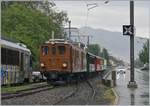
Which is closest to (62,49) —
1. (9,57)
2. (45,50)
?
(45,50)

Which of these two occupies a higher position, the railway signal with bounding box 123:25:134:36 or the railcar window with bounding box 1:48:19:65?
the railway signal with bounding box 123:25:134:36

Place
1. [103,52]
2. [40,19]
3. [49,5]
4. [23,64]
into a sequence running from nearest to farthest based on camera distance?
[23,64], [40,19], [49,5], [103,52]

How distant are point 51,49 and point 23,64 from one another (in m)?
2.67

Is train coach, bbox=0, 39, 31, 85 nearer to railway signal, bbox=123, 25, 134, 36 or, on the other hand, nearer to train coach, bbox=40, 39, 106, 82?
train coach, bbox=40, 39, 106, 82

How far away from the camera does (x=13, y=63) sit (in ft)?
110

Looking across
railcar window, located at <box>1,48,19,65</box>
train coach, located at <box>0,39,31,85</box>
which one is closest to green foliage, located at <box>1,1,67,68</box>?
train coach, located at <box>0,39,31,85</box>

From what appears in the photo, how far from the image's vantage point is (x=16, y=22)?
225ft

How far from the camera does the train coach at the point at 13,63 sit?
30322mm

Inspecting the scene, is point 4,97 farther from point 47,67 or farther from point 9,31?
point 9,31

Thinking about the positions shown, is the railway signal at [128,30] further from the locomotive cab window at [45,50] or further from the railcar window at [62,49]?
the locomotive cab window at [45,50]

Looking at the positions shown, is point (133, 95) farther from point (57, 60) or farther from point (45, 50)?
point (45, 50)

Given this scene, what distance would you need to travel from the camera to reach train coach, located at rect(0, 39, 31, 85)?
30.3m

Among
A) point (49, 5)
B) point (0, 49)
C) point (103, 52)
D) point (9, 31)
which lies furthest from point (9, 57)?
point (103, 52)

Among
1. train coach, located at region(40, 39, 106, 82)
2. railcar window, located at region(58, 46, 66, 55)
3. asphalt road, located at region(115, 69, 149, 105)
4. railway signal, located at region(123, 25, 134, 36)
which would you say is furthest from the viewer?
railcar window, located at region(58, 46, 66, 55)
